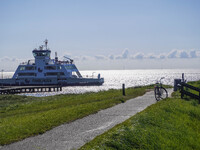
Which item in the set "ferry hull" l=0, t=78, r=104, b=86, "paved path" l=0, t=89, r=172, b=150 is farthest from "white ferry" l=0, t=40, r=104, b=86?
"paved path" l=0, t=89, r=172, b=150

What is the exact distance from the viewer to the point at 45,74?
69625 millimetres

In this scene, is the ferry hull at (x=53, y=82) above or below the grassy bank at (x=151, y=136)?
below

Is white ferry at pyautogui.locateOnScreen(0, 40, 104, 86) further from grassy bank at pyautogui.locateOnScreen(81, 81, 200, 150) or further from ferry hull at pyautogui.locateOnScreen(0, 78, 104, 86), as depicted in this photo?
grassy bank at pyautogui.locateOnScreen(81, 81, 200, 150)

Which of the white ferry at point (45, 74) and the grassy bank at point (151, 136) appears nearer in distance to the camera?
the grassy bank at point (151, 136)

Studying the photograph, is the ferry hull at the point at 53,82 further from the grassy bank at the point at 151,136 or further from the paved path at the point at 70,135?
the grassy bank at the point at 151,136

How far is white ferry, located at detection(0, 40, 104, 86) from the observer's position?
67387 mm

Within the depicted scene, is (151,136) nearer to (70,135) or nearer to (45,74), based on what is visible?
(70,135)

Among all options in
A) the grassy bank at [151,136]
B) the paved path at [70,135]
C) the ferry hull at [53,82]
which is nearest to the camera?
the grassy bank at [151,136]

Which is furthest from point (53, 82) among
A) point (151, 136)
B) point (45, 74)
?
point (151, 136)

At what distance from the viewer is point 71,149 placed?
7047 millimetres

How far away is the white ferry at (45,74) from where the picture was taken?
6739cm

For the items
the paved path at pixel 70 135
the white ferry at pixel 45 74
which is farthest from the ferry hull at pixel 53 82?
the paved path at pixel 70 135

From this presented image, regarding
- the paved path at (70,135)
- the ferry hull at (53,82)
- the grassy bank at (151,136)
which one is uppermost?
the grassy bank at (151,136)

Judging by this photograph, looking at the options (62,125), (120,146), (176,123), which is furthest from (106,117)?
(120,146)
